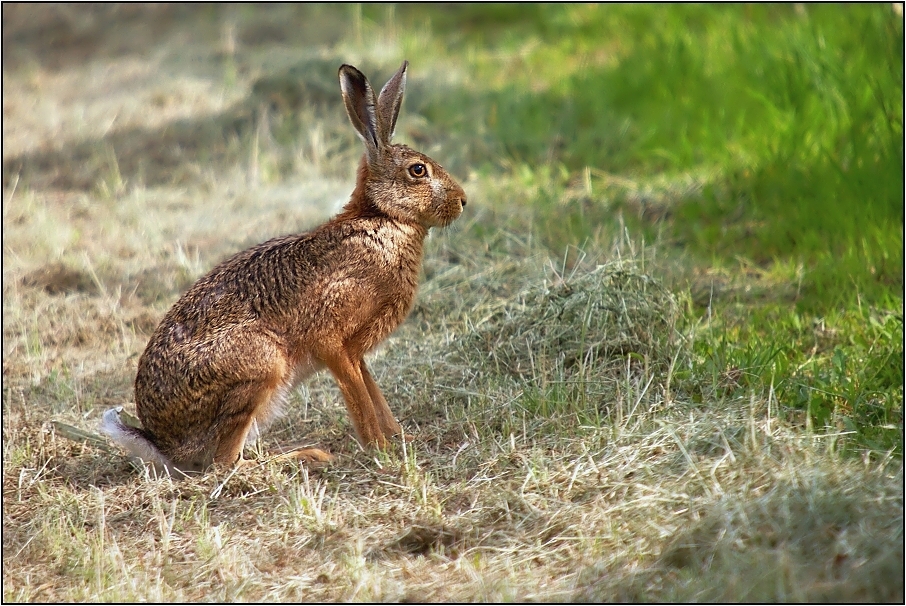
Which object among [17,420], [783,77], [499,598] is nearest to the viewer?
[499,598]

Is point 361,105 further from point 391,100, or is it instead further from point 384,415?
point 384,415

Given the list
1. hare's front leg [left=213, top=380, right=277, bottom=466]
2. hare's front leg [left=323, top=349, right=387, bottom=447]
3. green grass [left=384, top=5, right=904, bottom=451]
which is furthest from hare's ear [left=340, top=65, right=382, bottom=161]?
green grass [left=384, top=5, right=904, bottom=451]

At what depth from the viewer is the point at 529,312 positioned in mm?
4973

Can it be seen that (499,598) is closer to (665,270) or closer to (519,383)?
(519,383)

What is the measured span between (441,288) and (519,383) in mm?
1398

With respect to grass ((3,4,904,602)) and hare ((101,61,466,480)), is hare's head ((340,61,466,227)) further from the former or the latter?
grass ((3,4,904,602))

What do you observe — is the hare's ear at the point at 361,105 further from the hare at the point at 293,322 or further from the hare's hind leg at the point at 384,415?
the hare's hind leg at the point at 384,415

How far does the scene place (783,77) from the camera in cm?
724

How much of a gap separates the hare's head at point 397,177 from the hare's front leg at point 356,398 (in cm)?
68

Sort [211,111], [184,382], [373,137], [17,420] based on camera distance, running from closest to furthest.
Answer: [184,382] → [373,137] → [17,420] → [211,111]

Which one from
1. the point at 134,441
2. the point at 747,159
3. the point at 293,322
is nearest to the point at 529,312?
the point at 293,322

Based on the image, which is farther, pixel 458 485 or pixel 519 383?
pixel 519 383

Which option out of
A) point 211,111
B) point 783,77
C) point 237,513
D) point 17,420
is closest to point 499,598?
point 237,513

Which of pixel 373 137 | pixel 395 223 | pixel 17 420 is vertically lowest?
pixel 17 420
